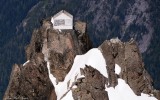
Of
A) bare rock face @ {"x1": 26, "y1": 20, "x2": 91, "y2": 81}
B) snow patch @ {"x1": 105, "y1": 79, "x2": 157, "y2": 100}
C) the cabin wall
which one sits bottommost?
snow patch @ {"x1": 105, "y1": 79, "x2": 157, "y2": 100}

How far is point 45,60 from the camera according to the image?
142 meters

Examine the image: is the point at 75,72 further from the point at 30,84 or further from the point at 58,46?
the point at 58,46

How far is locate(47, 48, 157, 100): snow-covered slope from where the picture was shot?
447ft

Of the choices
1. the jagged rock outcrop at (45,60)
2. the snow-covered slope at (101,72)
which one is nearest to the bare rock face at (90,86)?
the snow-covered slope at (101,72)

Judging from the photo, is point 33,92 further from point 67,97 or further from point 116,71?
point 116,71

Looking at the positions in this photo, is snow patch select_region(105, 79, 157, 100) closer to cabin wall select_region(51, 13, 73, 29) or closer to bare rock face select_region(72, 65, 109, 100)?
bare rock face select_region(72, 65, 109, 100)

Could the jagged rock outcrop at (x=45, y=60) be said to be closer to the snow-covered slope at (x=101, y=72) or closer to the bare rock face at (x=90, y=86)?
the snow-covered slope at (x=101, y=72)

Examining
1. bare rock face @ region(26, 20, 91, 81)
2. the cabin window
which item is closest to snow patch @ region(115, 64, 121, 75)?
bare rock face @ region(26, 20, 91, 81)

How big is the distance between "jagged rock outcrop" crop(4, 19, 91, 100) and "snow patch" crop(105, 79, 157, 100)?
10.0 m

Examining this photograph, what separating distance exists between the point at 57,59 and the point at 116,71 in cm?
1135

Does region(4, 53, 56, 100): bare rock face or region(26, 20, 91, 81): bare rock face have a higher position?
region(26, 20, 91, 81): bare rock face

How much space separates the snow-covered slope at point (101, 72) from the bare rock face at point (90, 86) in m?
1.57

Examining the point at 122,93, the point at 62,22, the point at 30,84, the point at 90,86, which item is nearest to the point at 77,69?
the point at 90,86

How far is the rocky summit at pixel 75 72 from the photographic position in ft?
439
